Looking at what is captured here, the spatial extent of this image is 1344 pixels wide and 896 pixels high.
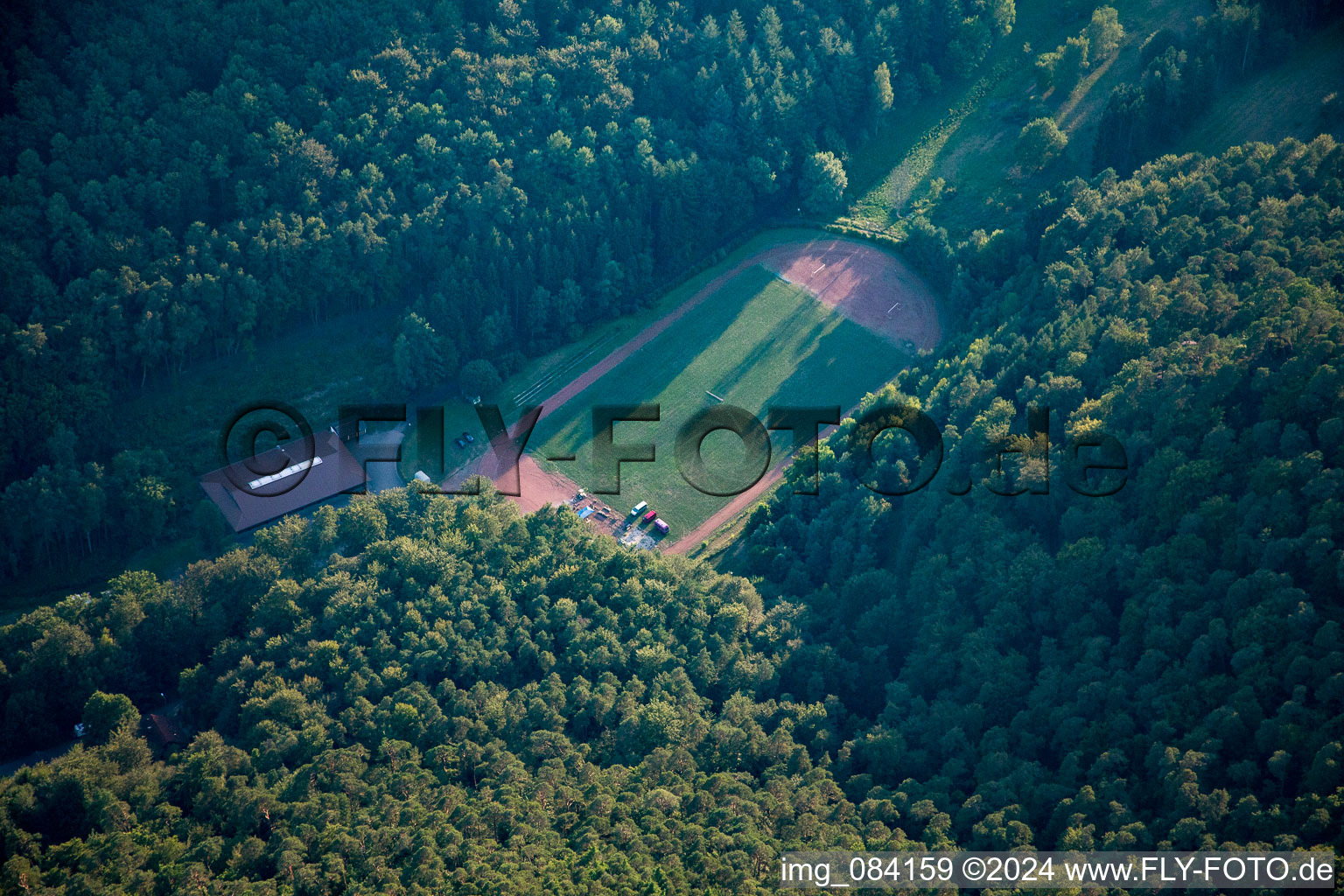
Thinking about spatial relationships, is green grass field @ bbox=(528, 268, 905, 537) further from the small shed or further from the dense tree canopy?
the small shed

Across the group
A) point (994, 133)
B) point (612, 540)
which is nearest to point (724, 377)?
point (612, 540)

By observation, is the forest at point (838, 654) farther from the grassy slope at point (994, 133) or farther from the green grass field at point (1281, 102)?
the grassy slope at point (994, 133)

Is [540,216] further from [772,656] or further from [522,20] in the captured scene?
[772,656]

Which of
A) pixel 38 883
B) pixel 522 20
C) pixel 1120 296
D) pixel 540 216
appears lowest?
pixel 38 883

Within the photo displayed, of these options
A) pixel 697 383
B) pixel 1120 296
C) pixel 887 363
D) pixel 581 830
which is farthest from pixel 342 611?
pixel 1120 296

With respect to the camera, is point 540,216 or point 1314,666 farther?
point 540,216

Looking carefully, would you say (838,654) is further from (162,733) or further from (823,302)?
(162,733)

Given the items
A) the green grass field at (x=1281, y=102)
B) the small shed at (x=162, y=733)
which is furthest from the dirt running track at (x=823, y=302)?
the small shed at (x=162, y=733)
